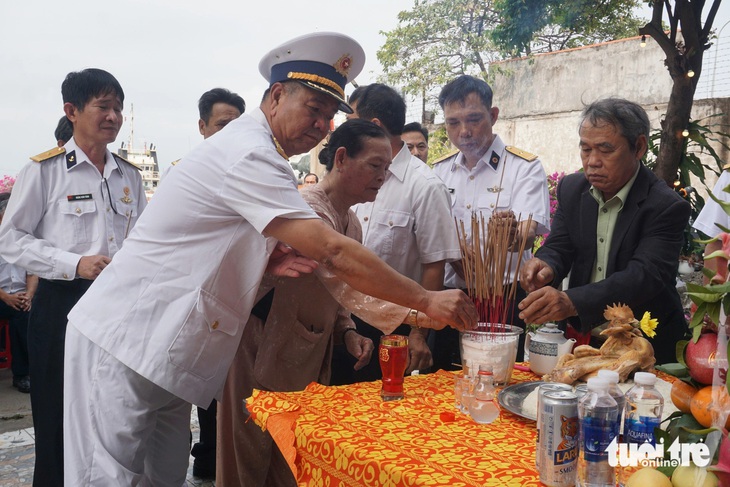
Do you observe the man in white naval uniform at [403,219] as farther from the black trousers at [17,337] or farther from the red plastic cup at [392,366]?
the black trousers at [17,337]

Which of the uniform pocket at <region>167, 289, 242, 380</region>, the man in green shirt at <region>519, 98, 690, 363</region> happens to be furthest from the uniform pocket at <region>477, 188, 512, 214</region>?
the uniform pocket at <region>167, 289, 242, 380</region>

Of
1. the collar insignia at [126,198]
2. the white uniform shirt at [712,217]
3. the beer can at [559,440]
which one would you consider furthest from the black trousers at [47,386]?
the white uniform shirt at [712,217]

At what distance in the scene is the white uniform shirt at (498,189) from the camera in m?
3.07

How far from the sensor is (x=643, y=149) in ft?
7.63

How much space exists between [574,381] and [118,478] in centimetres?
137

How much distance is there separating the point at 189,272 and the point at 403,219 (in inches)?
44.9

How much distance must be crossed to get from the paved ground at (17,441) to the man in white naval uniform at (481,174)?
5.93 ft

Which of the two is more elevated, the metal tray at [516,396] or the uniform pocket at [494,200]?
the uniform pocket at [494,200]

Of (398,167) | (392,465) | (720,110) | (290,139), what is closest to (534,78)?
(720,110)

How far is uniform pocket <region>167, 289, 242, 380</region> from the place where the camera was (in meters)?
1.85

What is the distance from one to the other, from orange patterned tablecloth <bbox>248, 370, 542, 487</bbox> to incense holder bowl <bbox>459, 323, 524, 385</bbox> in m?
0.12

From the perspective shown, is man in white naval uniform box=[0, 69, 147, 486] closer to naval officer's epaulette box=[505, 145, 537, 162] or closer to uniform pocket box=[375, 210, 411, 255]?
uniform pocket box=[375, 210, 411, 255]


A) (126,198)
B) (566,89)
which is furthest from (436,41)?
(126,198)

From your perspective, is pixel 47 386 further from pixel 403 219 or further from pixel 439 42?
pixel 439 42
